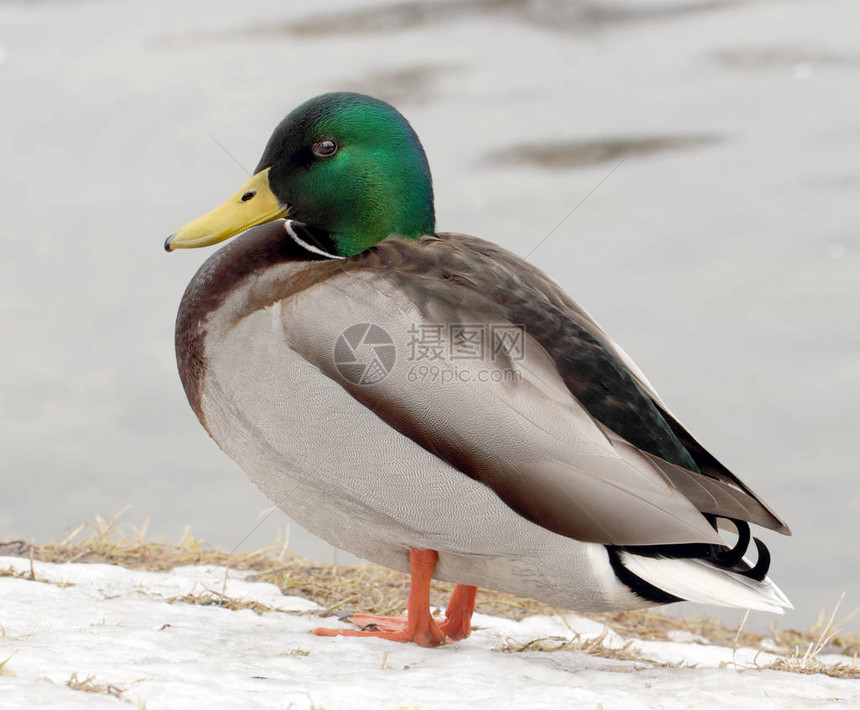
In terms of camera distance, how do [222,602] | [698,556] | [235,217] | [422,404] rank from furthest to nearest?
1. [222,602]
2. [235,217]
3. [698,556]
4. [422,404]

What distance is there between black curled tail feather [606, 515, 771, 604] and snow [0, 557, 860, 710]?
0.79 feet

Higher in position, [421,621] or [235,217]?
[235,217]

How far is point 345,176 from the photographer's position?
11.0 ft

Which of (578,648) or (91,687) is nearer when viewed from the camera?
(91,687)

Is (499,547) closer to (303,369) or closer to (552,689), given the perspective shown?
(552,689)

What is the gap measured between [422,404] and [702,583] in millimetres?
956

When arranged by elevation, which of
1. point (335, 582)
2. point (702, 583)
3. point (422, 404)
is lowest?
point (335, 582)

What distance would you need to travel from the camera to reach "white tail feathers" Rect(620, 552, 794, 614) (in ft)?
9.61

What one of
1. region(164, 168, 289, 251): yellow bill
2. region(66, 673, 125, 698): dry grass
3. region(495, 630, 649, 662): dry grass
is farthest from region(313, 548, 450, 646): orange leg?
region(164, 168, 289, 251): yellow bill

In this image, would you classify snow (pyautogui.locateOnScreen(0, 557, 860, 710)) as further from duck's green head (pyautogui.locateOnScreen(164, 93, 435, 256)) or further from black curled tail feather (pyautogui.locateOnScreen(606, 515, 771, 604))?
duck's green head (pyautogui.locateOnScreen(164, 93, 435, 256))

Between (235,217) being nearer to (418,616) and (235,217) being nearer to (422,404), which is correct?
(422,404)

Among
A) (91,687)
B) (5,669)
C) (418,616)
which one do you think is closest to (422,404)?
(418,616)

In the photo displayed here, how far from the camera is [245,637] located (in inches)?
121

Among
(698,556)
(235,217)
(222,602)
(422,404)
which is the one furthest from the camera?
(222,602)
